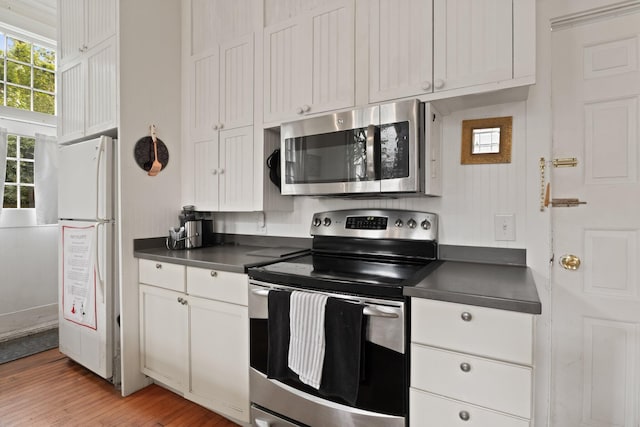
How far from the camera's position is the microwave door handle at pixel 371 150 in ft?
5.12

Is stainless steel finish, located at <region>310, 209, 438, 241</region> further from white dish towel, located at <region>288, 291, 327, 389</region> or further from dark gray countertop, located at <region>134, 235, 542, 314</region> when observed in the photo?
white dish towel, located at <region>288, 291, 327, 389</region>

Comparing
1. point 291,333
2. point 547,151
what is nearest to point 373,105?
point 547,151

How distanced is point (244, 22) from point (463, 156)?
64.6 inches

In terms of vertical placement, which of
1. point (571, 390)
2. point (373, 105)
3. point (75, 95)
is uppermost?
point (75, 95)

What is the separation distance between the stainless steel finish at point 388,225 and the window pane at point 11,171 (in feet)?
9.94

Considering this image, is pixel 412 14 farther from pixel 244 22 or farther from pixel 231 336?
pixel 231 336

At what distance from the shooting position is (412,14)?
153 cm

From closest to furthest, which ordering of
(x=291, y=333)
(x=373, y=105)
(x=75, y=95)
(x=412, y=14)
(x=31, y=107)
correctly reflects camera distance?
1. (x=291, y=333)
2. (x=412, y=14)
3. (x=373, y=105)
4. (x=75, y=95)
5. (x=31, y=107)

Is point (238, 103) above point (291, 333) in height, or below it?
above

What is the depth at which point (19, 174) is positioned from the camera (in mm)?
3084

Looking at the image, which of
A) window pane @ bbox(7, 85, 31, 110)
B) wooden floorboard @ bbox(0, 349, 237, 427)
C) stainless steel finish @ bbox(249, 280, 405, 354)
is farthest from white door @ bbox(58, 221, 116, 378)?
stainless steel finish @ bbox(249, 280, 405, 354)

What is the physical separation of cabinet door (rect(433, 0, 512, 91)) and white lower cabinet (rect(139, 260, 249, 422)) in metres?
1.38

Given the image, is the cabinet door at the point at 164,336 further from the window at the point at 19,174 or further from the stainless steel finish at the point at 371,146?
the window at the point at 19,174

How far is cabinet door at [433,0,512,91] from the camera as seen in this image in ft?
4.35
